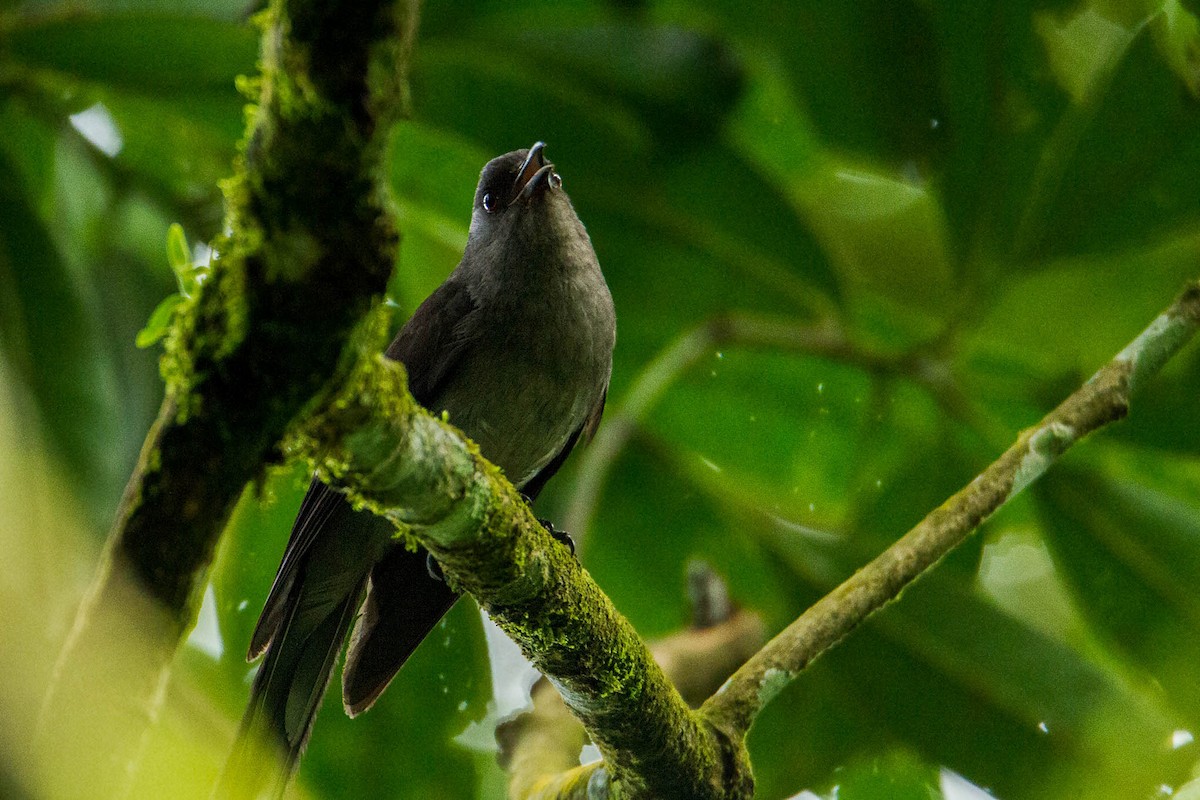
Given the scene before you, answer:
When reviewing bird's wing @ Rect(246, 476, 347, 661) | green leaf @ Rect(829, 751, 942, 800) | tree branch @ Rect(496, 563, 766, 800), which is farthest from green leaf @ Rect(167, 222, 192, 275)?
green leaf @ Rect(829, 751, 942, 800)

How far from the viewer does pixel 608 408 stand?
4215 millimetres

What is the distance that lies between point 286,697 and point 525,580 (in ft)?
4.14

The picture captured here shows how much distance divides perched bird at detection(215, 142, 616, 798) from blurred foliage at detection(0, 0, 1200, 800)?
1.37 feet

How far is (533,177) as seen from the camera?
135 inches

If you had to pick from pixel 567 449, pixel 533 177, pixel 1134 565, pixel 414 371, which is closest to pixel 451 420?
pixel 414 371

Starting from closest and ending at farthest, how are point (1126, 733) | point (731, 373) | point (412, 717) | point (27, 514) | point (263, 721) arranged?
point (27, 514) → point (263, 721) → point (1126, 733) → point (412, 717) → point (731, 373)

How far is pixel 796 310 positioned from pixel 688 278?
0.37m

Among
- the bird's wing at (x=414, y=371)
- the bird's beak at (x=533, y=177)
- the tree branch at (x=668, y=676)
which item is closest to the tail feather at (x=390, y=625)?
the bird's wing at (x=414, y=371)

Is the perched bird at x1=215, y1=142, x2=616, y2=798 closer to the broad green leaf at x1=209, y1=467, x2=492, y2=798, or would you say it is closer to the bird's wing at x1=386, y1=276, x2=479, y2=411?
the bird's wing at x1=386, y1=276, x2=479, y2=411

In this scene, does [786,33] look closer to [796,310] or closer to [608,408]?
[796,310]

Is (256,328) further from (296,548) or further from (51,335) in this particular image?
(51,335)

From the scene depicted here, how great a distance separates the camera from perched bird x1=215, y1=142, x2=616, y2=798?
315 cm

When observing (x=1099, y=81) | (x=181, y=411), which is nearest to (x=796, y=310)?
(x=1099, y=81)

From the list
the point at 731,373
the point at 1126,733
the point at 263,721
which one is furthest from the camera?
the point at 731,373
